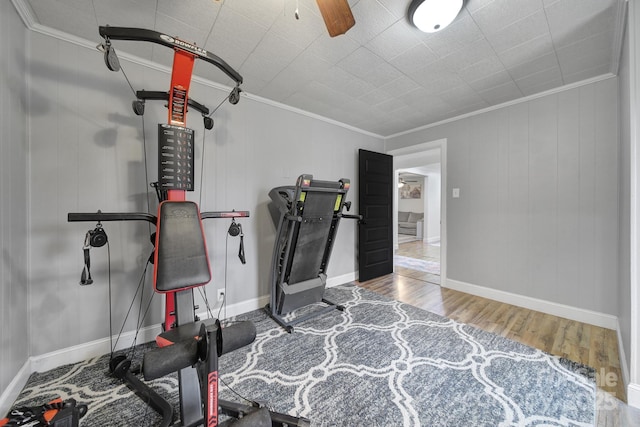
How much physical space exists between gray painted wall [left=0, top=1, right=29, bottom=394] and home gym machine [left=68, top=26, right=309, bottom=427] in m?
0.43

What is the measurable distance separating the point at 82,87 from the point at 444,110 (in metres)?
3.78

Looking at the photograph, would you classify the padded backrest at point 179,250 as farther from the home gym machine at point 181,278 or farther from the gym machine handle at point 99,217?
the gym machine handle at point 99,217

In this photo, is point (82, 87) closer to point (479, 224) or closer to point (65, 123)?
point (65, 123)

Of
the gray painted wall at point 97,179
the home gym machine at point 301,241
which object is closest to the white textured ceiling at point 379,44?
the gray painted wall at point 97,179

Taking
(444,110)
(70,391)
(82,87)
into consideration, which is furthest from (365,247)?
(82,87)

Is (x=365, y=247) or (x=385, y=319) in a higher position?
(x=365, y=247)

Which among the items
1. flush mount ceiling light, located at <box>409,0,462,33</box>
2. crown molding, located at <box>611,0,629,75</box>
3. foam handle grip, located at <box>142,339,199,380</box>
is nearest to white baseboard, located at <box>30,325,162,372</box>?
foam handle grip, located at <box>142,339,199,380</box>

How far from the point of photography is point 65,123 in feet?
5.95

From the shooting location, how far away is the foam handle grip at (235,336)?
104 cm

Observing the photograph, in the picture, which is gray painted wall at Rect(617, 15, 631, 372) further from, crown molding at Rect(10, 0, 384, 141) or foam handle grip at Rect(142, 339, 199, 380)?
crown molding at Rect(10, 0, 384, 141)

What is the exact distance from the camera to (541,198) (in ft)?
9.08

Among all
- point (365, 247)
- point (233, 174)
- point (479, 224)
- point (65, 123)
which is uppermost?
point (65, 123)

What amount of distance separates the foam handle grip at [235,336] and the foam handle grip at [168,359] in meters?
0.11

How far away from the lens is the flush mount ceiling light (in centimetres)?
147
